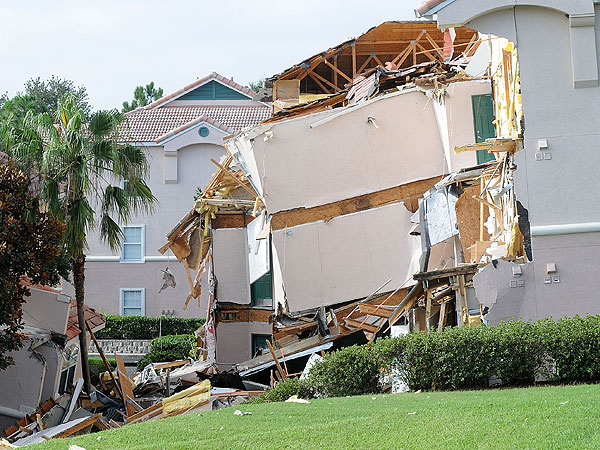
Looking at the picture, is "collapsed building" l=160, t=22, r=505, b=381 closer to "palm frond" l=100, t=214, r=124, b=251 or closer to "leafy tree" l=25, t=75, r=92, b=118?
"palm frond" l=100, t=214, r=124, b=251

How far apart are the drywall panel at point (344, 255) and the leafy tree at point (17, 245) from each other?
6.50 metres

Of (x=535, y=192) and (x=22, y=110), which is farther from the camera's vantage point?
(x=22, y=110)

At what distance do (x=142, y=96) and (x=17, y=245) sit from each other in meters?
48.5


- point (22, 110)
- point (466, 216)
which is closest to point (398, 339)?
point (466, 216)

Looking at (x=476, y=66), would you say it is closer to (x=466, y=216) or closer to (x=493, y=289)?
(x=466, y=216)

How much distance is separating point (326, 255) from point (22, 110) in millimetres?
40191

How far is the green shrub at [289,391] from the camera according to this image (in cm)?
1491

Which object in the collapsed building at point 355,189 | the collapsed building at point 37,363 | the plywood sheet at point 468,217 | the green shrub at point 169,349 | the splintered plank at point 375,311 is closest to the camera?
the plywood sheet at point 468,217

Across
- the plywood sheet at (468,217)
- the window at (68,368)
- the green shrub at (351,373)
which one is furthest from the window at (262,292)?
the green shrub at (351,373)

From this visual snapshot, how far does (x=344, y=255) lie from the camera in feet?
72.3

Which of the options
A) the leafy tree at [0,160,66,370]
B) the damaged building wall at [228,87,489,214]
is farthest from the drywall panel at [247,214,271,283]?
the leafy tree at [0,160,66,370]

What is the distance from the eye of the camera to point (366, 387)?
46.9 ft

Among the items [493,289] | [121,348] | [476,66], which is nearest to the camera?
[493,289]

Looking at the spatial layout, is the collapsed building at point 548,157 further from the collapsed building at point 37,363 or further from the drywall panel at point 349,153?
the collapsed building at point 37,363
